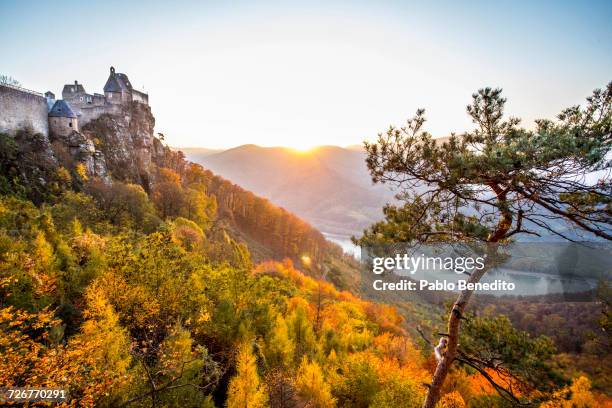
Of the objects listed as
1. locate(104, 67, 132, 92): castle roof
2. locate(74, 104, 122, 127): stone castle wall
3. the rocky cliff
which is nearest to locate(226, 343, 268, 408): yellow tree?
the rocky cliff

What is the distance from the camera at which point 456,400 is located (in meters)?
14.5

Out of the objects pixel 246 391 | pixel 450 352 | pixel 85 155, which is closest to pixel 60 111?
pixel 85 155

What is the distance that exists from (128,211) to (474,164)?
115 ft

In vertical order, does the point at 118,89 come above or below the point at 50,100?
above

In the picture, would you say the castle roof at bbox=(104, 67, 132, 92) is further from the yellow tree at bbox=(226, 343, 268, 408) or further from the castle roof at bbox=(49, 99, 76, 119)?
the yellow tree at bbox=(226, 343, 268, 408)

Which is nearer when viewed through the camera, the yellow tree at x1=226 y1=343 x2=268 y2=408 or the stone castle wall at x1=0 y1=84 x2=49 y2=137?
the yellow tree at x1=226 y1=343 x2=268 y2=408

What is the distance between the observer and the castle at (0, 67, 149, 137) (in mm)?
30500

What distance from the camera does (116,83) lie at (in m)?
50.2

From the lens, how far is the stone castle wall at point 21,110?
29.8 meters

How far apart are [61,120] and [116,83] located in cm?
1646

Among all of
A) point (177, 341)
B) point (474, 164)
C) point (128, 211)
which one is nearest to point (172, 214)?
point (128, 211)

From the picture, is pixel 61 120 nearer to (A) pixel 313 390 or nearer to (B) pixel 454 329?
(A) pixel 313 390

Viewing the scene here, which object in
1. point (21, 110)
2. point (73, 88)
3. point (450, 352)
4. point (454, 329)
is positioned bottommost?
point (450, 352)

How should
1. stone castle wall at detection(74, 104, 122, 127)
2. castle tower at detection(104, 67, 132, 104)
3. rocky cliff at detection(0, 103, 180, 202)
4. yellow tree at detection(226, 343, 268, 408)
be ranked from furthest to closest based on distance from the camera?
1. castle tower at detection(104, 67, 132, 104)
2. stone castle wall at detection(74, 104, 122, 127)
3. rocky cliff at detection(0, 103, 180, 202)
4. yellow tree at detection(226, 343, 268, 408)
